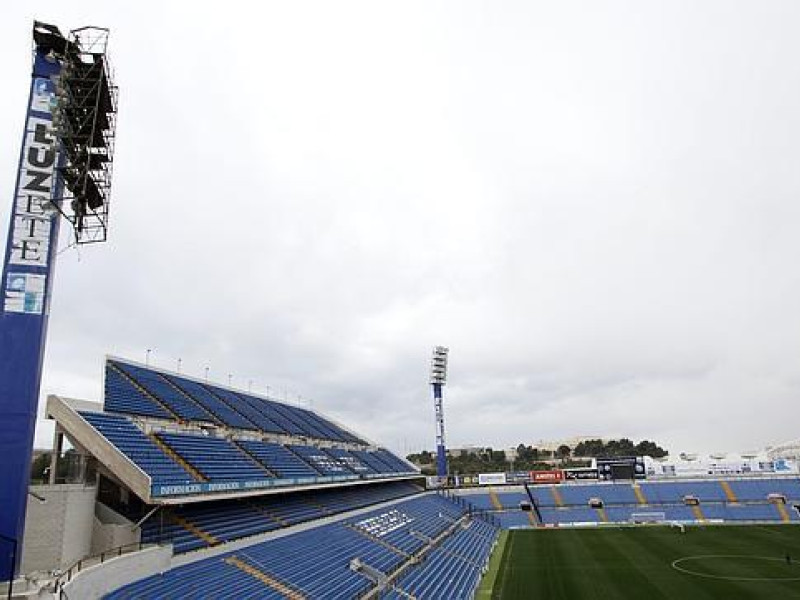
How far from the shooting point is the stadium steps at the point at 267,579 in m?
23.0

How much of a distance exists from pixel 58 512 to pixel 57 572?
2.36 metres

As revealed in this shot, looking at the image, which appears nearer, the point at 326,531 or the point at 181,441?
the point at 181,441

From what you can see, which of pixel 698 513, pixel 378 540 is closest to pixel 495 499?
pixel 698 513

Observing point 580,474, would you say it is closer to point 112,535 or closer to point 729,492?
point 729,492

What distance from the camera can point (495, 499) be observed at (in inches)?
2904

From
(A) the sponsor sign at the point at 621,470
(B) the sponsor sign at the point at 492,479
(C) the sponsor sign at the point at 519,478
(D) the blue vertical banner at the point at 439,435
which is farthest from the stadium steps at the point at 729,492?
(D) the blue vertical banner at the point at 439,435

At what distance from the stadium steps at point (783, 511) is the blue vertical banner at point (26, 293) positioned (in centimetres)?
7137

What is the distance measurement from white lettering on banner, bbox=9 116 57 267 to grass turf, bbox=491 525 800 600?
2750cm

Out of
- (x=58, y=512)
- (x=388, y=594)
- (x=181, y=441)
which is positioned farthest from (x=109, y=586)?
(x=388, y=594)

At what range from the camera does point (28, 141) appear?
19312 mm

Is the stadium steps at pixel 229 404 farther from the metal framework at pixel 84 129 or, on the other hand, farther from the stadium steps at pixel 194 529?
the metal framework at pixel 84 129

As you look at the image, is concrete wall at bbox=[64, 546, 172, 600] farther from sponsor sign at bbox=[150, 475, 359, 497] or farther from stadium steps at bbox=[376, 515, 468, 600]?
stadium steps at bbox=[376, 515, 468, 600]

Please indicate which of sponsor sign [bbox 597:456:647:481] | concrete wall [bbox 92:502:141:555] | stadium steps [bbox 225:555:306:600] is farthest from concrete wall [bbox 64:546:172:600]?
sponsor sign [bbox 597:456:647:481]

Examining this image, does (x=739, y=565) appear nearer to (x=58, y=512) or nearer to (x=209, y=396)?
(x=209, y=396)
